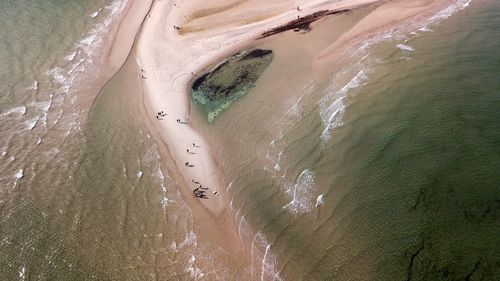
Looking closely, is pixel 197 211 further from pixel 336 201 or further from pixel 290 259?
pixel 336 201

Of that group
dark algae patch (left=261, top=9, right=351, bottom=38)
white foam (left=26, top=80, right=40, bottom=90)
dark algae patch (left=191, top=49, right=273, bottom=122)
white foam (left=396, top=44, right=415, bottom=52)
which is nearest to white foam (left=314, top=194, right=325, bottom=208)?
dark algae patch (left=191, top=49, right=273, bottom=122)

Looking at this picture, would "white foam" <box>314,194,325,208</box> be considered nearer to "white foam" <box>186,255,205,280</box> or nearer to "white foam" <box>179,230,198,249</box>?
"white foam" <box>179,230,198,249</box>

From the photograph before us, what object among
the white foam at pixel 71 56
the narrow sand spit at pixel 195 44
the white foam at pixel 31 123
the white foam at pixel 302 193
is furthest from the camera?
the white foam at pixel 71 56

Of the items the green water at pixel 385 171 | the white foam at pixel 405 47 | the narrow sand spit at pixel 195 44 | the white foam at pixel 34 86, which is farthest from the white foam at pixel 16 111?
the white foam at pixel 405 47

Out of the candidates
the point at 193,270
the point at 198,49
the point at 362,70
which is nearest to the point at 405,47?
the point at 362,70

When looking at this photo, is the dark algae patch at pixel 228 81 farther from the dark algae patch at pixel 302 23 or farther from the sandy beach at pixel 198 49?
the dark algae patch at pixel 302 23

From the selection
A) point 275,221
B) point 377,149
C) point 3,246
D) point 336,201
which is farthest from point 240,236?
point 3,246
